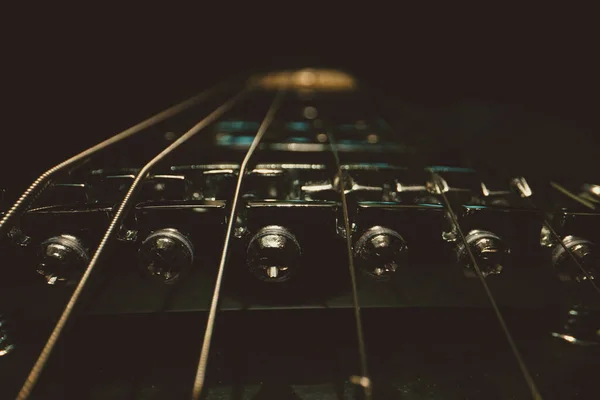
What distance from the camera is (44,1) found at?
1710 millimetres

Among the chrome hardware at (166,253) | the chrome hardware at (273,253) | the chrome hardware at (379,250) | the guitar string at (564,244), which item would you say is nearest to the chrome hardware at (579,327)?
the guitar string at (564,244)

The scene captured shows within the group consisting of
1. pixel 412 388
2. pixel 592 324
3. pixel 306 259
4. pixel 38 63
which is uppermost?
pixel 38 63

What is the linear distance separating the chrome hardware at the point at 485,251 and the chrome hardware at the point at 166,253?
522 mm

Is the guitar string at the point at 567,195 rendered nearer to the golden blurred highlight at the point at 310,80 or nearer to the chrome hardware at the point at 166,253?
the chrome hardware at the point at 166,253

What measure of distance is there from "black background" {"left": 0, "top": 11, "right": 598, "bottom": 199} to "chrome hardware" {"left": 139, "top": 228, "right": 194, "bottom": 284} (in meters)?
0.51

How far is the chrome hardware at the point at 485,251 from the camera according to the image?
0.86 metres

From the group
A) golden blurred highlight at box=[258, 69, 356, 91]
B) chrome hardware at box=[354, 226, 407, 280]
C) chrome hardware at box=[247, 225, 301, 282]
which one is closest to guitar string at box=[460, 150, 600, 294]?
chrome hardware at box=[354, 226, 407, 280]

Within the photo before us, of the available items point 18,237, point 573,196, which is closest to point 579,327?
point 573,196

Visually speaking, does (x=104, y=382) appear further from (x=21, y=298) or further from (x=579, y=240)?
(x=579, y=240)

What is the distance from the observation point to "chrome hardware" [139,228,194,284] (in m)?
0.84

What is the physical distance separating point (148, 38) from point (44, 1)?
425 millimetres

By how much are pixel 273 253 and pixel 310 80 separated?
179 cm

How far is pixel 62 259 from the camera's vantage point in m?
0.82

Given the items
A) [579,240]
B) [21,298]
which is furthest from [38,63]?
[579,240]
